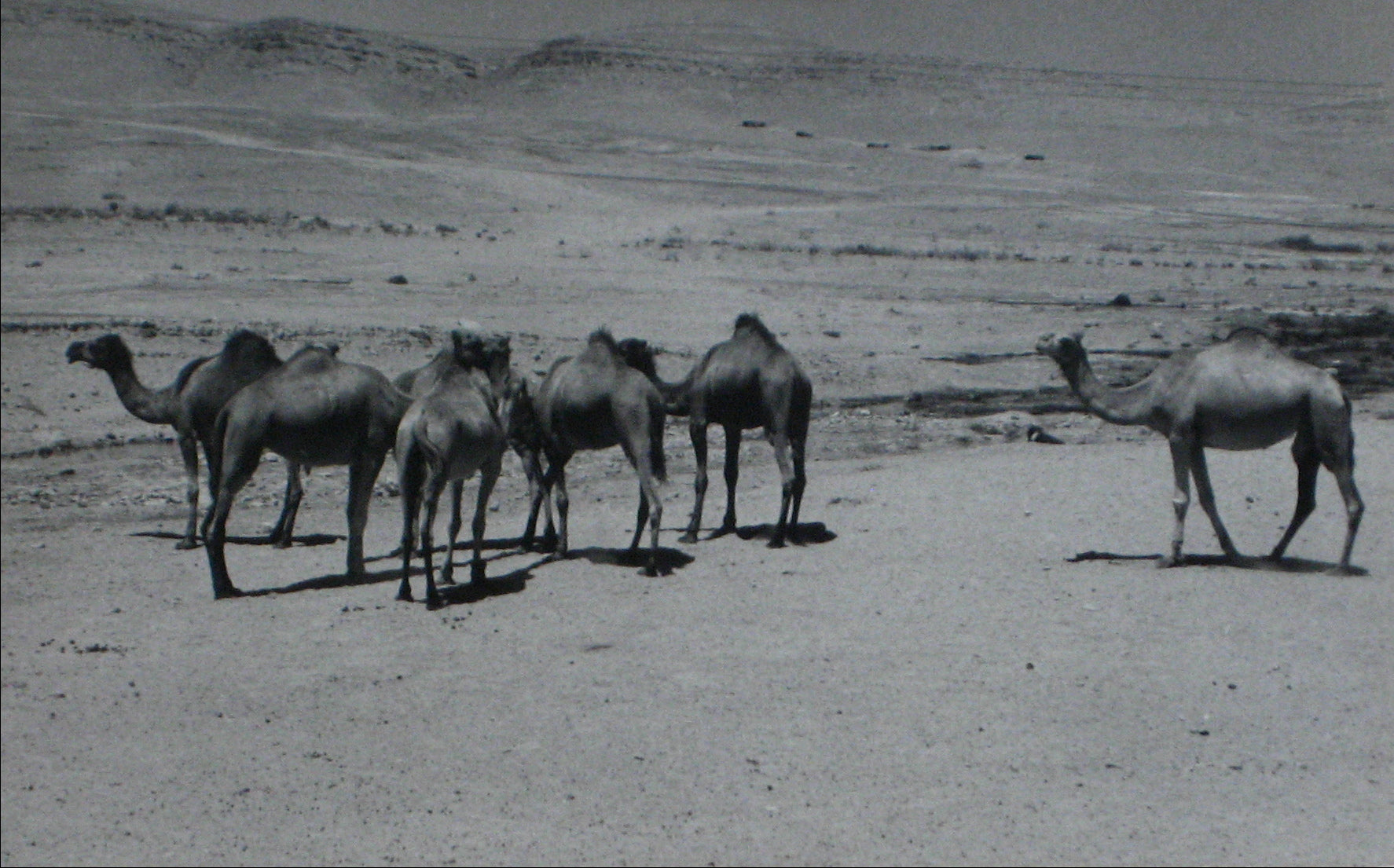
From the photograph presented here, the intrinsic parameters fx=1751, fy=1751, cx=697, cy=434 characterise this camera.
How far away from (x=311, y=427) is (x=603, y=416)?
81.7 inches

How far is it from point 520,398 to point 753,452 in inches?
193

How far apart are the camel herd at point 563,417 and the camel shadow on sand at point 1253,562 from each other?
10cm

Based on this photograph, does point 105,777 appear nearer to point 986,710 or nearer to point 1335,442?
point 986,710

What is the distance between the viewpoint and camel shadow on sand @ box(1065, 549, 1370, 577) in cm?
1112

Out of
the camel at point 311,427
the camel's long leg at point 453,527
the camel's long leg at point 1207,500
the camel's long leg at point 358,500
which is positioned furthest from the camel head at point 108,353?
the camel's long leg at point 1207,500

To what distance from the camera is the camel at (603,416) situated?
1238cm

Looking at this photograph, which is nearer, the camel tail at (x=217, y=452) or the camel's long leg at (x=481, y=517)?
the camel's long leg at (x=481, y=517)

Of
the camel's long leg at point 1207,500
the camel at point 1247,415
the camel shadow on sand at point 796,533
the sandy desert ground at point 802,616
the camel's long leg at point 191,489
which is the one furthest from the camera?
the camel's long leg at point 191,489

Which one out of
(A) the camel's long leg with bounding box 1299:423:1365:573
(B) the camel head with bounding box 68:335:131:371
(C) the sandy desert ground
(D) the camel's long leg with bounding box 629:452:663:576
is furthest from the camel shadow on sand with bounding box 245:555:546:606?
(A) the camel's long leg with bounding box 1299:423:1365:573

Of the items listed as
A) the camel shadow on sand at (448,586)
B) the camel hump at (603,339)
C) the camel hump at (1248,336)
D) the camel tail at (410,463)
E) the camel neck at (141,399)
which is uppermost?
the camel hump at (1248,336)

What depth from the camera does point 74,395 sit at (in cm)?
2116

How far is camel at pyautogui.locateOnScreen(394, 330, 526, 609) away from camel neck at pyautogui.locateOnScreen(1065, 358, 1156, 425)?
4.07 metres

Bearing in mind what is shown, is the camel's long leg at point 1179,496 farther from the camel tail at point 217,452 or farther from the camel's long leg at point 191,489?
the camel's long leg at point 191,489

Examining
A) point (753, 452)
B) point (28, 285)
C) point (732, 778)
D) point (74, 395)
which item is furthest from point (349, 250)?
point (732, 778)
